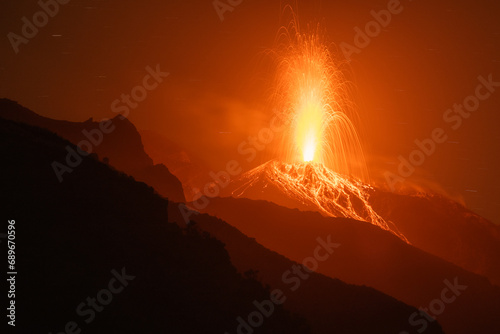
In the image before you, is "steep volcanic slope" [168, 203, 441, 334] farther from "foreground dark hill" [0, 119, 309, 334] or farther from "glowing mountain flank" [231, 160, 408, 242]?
"glowing mountain flank" [231, 160, 408, 242]

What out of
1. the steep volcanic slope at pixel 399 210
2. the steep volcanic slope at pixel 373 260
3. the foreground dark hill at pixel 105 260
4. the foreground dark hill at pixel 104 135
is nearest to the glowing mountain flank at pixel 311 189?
the steep volcanic slope at pixel 399 210

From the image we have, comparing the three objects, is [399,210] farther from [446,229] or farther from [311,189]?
[311,189]

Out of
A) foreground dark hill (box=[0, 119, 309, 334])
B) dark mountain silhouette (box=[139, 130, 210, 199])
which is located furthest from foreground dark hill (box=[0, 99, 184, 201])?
dark mountain silhouette (box=[139, 130, 210, 199])

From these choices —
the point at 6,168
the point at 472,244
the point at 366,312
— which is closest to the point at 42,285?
the point at 6,168

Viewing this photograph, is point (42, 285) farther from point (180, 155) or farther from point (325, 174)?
point (180, 155)

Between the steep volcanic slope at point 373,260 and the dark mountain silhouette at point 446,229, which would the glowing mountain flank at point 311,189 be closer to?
the dark mountain silhouette at point 446,229
